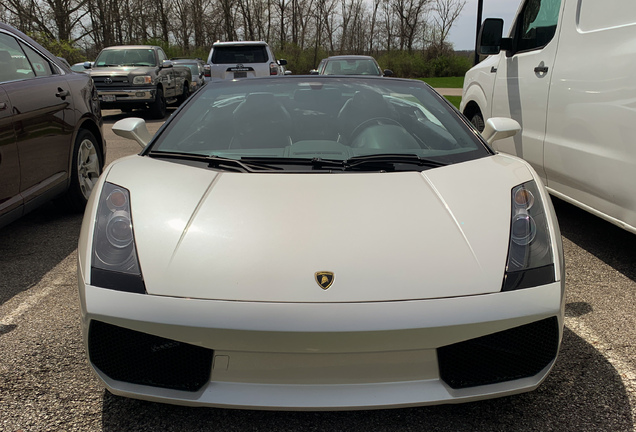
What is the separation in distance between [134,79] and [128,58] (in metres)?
1.31

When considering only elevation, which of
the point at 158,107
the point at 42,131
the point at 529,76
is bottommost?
the point at 158,107

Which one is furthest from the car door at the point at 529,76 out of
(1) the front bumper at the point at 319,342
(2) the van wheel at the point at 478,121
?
(1) the front bumper at the point at 319,342

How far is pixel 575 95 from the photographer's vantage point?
135 inches

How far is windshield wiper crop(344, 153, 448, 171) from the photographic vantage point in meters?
2.29

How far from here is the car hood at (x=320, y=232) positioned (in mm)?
1629

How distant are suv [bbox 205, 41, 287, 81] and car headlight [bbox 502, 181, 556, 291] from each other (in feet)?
38.1

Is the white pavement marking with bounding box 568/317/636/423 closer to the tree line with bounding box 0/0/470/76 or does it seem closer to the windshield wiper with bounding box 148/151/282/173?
the windshield wiper with bounding box 148/151/282/173

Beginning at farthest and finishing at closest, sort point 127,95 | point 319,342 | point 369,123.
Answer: point 127,95 → point 369,123 → point 319,342

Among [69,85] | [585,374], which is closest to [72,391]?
[585,374]

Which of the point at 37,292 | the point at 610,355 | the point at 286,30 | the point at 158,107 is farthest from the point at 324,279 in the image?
the point at 286,30

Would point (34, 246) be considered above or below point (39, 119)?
below

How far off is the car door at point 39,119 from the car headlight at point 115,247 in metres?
1.79

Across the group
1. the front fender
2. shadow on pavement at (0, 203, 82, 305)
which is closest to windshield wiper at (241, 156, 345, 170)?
shadow on pavement at (0, 203, 82, 305)

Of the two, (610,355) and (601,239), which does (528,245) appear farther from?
(601,239)
